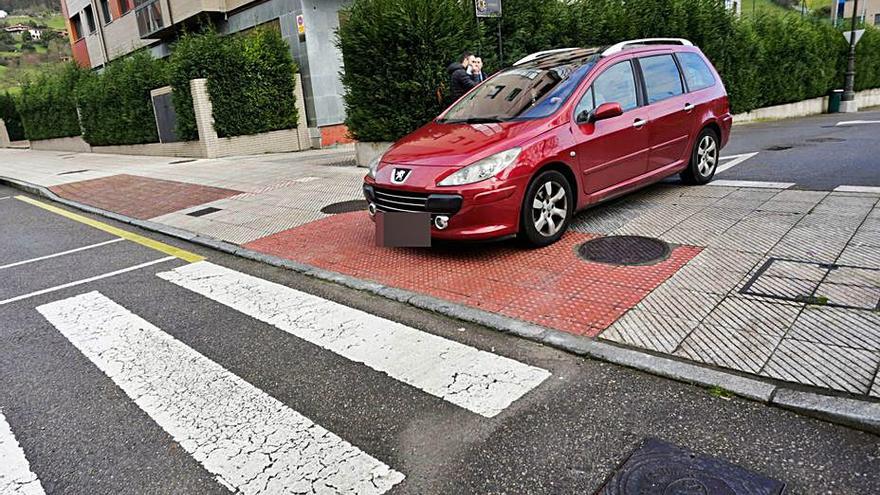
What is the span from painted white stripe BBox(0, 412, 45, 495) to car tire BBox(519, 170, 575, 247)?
391cm

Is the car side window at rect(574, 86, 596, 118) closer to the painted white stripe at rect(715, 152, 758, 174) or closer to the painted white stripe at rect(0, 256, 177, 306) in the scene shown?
the painted white stripe at rect(715, 152, 758, 174)

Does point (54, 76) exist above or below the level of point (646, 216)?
above

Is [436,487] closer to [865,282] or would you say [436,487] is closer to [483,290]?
[483,290]

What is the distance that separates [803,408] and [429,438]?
1.79 metres

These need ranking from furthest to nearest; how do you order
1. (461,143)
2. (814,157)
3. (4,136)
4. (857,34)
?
(4,136)
(857,34)
(814,157)
(461,143)

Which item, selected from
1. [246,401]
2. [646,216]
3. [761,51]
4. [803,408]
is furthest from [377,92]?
[761,51]

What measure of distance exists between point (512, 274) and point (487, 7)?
6359 millimetres

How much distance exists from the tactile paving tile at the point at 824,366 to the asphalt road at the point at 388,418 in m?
0.31

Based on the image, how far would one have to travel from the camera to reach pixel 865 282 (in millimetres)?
4102

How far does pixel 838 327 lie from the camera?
11.5ft

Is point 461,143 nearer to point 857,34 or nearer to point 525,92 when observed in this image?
point 525,92

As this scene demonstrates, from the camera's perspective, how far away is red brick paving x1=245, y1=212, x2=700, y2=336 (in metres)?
4.16

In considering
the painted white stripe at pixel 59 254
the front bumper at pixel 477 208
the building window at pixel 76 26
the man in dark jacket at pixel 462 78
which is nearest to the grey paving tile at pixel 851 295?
the front bumper at pixel 477 208

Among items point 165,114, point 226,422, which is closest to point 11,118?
point 165,114
